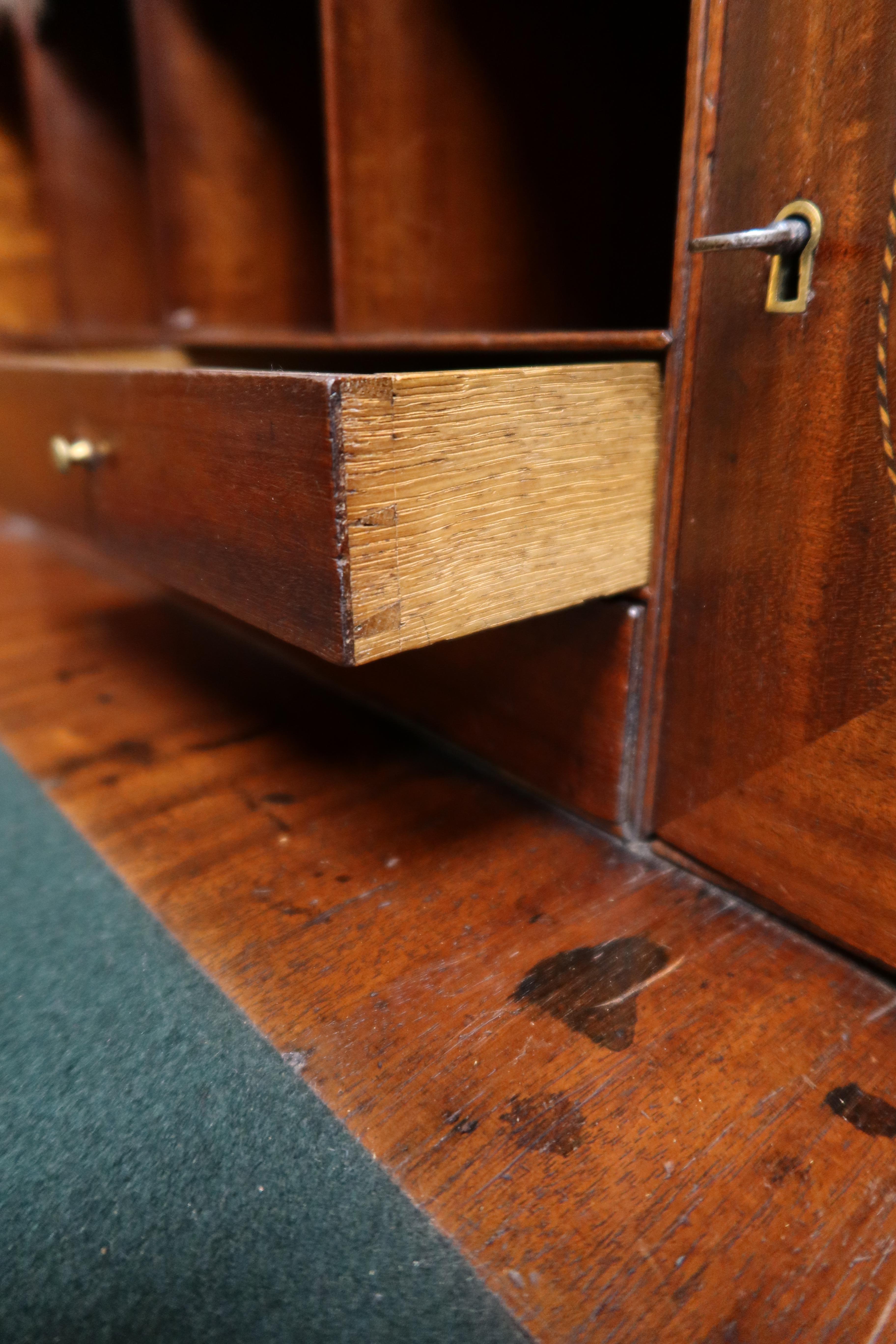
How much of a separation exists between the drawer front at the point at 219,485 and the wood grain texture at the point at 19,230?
3.31ft

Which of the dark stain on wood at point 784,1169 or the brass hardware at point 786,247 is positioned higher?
the brass hardware at point 786,247

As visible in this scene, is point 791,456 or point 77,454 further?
point 77,454

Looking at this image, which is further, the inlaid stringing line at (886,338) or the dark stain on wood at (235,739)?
the dark stain on wood at (235,739)

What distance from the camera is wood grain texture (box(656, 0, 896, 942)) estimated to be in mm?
469

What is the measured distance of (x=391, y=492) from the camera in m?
0.47

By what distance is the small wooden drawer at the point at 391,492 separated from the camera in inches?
18.1

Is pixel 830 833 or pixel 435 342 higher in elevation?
pixel 435 342

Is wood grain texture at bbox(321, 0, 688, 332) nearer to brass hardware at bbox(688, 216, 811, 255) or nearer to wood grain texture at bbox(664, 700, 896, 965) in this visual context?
brass hardware at bbox(688, 216, 811, 255)

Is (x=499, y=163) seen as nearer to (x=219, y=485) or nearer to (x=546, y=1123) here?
(x=219, y=485)

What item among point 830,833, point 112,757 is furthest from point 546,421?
point 112,757

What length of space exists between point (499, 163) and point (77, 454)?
0.52 meters

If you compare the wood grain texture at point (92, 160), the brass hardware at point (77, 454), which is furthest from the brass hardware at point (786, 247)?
the wood grain texture at point (92, 160)

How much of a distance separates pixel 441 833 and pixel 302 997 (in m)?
0.20

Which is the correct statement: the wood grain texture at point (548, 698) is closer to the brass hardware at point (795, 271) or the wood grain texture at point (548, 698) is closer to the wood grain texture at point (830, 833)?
the wood grain texture at point (830, 833)
